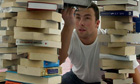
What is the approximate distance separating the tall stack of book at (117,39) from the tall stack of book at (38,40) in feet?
1.22

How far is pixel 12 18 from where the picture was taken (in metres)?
1.46

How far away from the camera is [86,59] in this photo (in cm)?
218

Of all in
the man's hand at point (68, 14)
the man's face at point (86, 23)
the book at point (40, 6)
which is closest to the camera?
the book at point (40, 6)

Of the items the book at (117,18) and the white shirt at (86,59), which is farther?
the white shirt at (86,59)

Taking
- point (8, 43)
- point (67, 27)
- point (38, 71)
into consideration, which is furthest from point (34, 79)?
point (67, 27)

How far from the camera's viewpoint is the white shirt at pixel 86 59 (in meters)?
2.15

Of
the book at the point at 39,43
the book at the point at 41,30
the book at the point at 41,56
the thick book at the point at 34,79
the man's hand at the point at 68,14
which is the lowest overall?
the thick book at the point at 34,79

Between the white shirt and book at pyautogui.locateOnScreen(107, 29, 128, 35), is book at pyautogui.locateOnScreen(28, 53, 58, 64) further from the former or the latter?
the white shirt

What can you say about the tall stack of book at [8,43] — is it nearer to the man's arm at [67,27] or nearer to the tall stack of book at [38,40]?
the tall stack of book at [38,40]

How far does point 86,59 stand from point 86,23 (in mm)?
365

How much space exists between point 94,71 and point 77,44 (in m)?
0.33

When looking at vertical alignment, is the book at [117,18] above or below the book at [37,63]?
above

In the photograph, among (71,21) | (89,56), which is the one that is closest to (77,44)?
(89,56)

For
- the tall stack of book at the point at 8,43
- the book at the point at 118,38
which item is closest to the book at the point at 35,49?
the tall stack of book at the point at 8,43
